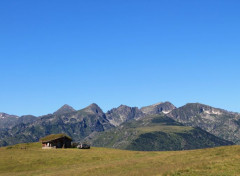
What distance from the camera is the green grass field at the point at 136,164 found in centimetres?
4629

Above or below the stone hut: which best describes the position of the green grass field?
below

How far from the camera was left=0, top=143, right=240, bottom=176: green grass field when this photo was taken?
46.3m

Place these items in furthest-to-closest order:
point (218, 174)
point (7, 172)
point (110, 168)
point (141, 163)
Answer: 1. point (7, 172)
2. point (141, 163)
3. point (110, 168)
4. point (218, 174)

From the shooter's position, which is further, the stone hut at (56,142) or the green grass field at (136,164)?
the stone hut at (56,142)

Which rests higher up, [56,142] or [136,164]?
[56,142]

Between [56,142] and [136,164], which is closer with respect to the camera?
[136,164]

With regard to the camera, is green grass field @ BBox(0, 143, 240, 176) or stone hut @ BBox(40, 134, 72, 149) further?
stone hut @ BBox(40, 134, 72, 149)

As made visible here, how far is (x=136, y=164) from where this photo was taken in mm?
62219

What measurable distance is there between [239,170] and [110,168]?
24.4 meters

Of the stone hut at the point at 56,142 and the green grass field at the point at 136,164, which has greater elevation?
the stone hut at the point at 56,142

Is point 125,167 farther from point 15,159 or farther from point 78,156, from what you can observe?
point 15,159

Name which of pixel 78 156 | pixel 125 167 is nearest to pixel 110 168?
pixel 125 167

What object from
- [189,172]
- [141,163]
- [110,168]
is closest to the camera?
[189,172]

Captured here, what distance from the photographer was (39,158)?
82438 mm
